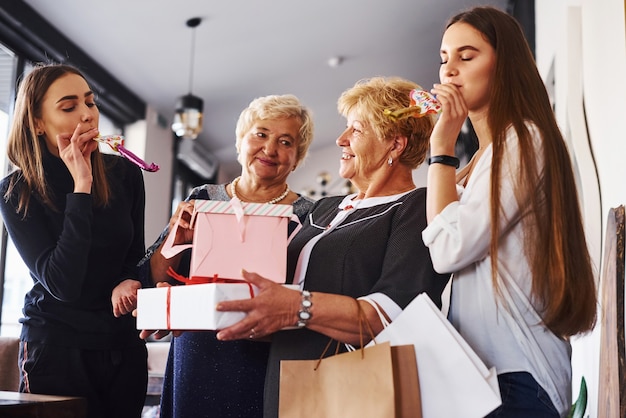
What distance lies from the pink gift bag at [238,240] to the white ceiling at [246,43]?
356cm

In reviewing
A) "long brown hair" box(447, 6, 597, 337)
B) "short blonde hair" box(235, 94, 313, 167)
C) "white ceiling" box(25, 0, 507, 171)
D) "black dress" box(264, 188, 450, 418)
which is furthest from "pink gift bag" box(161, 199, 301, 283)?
"white ceiling" box(25, 0, 507, 171)

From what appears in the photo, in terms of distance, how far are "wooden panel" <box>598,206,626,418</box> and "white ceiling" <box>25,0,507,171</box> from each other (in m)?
3.54

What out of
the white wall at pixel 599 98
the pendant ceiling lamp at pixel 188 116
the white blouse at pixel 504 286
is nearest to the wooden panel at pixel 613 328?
the white wall at pixel 599 98

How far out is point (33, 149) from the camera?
1.78 metres

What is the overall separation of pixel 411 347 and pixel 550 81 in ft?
10.1

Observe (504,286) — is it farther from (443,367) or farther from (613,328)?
(613,328)

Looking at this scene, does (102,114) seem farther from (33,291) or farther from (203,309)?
(203,309)

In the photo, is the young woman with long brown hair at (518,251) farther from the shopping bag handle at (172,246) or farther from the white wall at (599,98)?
the white wall at (599,98)

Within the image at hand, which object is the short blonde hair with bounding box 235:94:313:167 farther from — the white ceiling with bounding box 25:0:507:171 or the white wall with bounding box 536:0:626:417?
the white ceiling with bounding box 25:0:507:171

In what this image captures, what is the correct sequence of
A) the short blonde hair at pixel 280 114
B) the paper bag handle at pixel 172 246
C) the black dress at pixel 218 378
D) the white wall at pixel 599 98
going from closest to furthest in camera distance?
1. the paper bag handle at pixel 172 246
2. the black dress at pixel 218 378
3. the white wall at pixel 599 98
4. the short blonde hair at pixel 280 114

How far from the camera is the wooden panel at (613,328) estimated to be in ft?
5.32

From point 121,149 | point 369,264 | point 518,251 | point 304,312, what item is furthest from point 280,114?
point 518,251

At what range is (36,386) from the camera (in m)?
1.65

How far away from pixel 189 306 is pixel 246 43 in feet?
14.7
